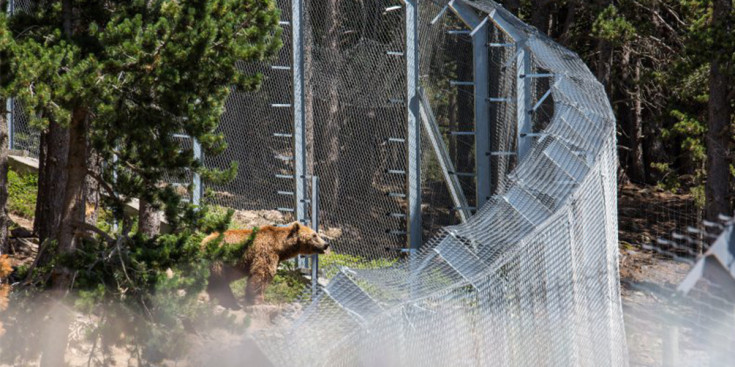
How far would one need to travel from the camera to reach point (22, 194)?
1497cm

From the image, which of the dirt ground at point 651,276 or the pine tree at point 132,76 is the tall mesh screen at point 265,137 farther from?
the dirt ground at point 651,276

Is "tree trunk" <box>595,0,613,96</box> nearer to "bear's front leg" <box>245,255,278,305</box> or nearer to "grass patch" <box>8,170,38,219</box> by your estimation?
"bear's front leg" <box>245,255,278,305</box>

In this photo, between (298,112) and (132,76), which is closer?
(132,76)

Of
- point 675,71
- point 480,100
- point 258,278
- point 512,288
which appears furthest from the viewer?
point 675,71

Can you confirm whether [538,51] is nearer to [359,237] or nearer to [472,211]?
[472,211]

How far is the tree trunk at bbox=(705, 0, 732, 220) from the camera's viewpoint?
14.4 metres

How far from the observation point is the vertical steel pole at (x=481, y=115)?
1101cm

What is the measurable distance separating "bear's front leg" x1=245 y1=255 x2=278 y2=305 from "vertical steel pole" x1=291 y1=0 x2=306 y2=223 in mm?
1762

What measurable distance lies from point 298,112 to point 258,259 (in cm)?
264

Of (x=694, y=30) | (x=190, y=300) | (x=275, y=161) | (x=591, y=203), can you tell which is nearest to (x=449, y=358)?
(x=591, y=203)

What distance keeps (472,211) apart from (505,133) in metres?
1.11

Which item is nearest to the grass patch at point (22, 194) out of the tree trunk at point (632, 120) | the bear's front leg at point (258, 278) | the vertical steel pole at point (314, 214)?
the vertical steel pole at point (314, 214)

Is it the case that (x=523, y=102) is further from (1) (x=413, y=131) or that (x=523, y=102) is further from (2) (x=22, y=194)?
(2) (x=22, y=194)

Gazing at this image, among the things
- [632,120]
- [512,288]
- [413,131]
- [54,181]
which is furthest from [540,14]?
[512,288]
